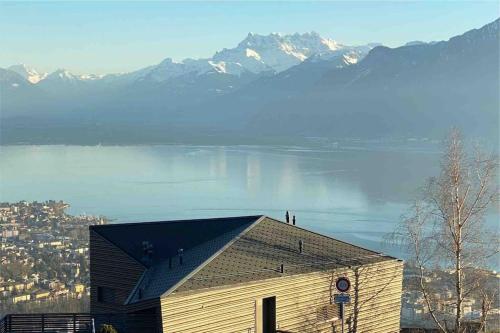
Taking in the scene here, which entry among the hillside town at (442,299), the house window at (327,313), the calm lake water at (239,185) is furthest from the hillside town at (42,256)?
the house window at (327,313)

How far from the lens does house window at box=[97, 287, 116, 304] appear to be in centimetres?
1281

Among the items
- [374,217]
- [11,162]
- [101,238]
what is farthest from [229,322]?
[11,162]

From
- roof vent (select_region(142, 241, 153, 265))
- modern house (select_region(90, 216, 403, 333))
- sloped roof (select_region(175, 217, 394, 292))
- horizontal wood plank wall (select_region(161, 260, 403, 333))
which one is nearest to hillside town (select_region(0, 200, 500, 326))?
horizontal wood plank wall (select_region(161, 260, 403, 333))

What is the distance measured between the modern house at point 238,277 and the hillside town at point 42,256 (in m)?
19.8

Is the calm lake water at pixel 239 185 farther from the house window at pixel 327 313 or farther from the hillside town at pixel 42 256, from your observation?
the house window at pixel 327 313

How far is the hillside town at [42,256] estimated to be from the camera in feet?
114

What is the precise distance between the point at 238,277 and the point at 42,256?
1535 inches

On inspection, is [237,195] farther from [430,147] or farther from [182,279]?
[430,147]

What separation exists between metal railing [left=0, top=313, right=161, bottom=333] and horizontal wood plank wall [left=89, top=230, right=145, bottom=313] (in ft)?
4.78

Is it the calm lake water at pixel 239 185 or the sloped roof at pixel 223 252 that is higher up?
the sloped roof at pixel 223 252

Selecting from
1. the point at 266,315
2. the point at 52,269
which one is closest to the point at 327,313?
the point at 266,315

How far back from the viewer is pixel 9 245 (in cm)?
5316

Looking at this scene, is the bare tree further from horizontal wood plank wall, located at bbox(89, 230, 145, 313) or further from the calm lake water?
the calm lake water

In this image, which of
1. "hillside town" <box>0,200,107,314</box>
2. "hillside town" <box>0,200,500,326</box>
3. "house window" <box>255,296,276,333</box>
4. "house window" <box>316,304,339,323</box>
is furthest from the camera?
"hillside town" <box>0,200,107,314</box>
